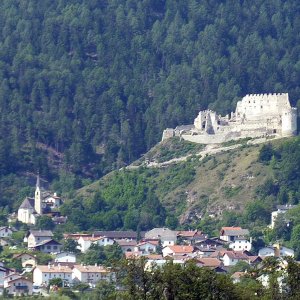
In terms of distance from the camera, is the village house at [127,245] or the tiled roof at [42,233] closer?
the village house at [127,245]

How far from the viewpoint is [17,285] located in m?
104

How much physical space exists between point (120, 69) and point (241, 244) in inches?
1980

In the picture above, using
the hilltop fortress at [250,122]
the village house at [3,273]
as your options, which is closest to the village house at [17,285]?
the village house at [3,273]

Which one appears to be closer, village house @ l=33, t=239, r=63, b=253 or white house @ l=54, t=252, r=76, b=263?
white house @ l=54, t=252, r=76, b=263

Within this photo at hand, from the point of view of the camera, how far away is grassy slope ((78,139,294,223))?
126 metres

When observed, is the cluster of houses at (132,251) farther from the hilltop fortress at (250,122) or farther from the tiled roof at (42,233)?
the hilltop fortress at (250,122)

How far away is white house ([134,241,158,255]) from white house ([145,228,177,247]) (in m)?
0.75

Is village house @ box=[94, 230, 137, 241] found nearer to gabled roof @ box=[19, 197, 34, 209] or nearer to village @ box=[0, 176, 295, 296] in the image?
village @ box=[0, 176, 295, 296]

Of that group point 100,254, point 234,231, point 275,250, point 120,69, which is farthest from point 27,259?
point 120,69

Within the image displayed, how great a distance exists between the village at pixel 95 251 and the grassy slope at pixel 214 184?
3712 millimetres

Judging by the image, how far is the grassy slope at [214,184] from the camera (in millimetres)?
126500

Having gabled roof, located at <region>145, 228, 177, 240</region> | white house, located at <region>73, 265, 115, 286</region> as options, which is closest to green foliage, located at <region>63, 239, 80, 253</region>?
gabled roof, located at <region>145, 228, 177, 240</region>

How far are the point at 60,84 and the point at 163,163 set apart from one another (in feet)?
80.7

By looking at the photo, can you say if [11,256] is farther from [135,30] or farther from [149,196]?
[135,30]
